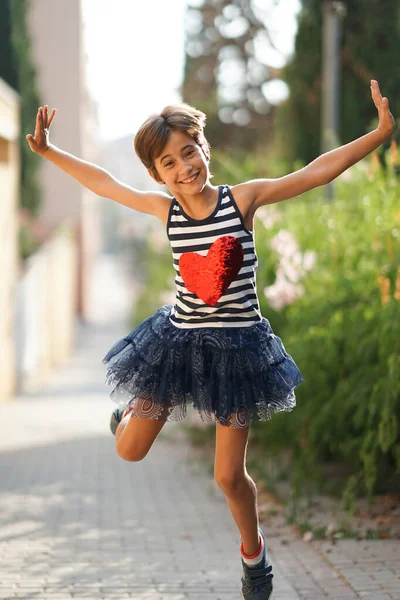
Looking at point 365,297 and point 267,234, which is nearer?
point 365,297

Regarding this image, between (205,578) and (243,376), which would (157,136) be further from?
(205,578)

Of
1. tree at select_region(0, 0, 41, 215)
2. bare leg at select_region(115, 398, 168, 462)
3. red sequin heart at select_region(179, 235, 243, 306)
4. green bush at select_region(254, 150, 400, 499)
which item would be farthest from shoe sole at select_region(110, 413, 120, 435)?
tree at select_region(0, 0, 41, 215)

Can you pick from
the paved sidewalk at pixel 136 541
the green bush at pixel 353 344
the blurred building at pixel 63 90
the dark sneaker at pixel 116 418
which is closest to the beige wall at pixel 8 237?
the paved sidewalk at pixel 136 541

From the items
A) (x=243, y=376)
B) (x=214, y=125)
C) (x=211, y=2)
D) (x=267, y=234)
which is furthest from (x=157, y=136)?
(x=211, y=2)

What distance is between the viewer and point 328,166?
3568 mm

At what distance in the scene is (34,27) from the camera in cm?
2848

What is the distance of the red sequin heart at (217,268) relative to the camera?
3617mm

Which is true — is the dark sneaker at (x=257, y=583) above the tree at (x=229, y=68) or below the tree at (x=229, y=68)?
below

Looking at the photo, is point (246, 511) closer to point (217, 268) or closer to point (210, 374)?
point (210, 374)

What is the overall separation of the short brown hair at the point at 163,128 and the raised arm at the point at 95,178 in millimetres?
213

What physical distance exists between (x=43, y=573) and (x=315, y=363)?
7.49ft

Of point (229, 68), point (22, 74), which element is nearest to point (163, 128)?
point (22, 74)

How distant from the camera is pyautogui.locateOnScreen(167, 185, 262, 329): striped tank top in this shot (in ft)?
11.9

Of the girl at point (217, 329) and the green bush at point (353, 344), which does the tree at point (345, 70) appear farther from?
the girl at point (217, 329)
